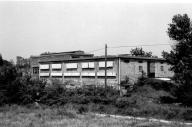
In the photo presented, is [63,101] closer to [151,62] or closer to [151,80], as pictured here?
[151,80]

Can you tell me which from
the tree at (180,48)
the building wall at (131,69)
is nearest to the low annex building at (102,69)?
the building wall at (131,69)

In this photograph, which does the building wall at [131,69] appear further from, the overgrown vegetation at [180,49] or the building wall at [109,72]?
the overgrown vegetation at [180,49]

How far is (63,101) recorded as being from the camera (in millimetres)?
36031

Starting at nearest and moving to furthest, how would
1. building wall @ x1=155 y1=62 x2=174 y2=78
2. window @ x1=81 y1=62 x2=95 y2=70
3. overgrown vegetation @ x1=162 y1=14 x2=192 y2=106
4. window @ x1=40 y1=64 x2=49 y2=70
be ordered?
overgrown vegetation @ x1=162 y1=14 x2=192 y2=106 < window @ x1=81 y1=62 x2=95 y2=70 < building wall @ x1=155 y1=62 x2=174 y2=78 < window @ x1=40 y1=64 x2=49 y2=70

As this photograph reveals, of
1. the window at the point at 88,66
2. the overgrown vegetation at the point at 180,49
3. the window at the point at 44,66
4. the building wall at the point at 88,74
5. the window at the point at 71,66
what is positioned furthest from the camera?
the window at the point at 44,66

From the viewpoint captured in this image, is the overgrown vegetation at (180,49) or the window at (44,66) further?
the window at (44,66)

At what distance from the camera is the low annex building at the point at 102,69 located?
45531 millimetres

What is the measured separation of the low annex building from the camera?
45.5m

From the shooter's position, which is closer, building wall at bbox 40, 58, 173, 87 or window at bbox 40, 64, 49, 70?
building wall at bbox 40, 58, 173, 87

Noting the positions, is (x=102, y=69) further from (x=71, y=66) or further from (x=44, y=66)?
(x=44, y=66)

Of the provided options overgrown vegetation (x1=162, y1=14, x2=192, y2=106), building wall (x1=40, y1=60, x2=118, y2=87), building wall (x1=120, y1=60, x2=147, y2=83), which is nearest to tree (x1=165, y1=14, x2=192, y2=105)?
overgrown vegetation (x1=162, y1=14, x2=192, y2=106)

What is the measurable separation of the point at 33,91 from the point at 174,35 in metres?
20.5

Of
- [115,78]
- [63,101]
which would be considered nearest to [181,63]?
[115,78]

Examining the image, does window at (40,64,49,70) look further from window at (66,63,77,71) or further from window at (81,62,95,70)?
window at (81,62,95,70)
